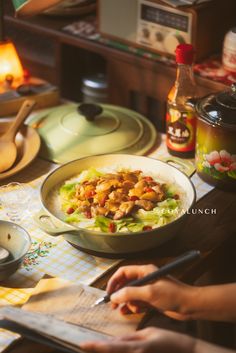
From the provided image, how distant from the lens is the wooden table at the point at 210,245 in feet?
5.95

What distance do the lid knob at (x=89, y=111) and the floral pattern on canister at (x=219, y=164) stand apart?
41 cm

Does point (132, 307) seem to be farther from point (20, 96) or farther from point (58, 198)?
point (20, 96)

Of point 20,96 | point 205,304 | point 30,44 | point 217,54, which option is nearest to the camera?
point 205,304

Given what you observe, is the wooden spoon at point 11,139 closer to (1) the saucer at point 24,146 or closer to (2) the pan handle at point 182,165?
(1) the saucer at point 24,146

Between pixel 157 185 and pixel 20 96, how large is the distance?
828 millimetres

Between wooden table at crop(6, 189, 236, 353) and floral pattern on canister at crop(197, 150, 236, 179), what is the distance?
0.06m

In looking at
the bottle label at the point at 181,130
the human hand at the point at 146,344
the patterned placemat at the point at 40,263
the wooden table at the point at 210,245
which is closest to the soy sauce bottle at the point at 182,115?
the bottle label at the point at 181,130

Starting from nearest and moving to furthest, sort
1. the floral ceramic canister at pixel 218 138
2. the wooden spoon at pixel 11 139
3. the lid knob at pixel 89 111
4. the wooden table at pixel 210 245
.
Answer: the wooden table at pixel 210 245, the floral ceramic canister at pixel 218 138, the wooden spoon at pixel 11 139, the lid knob at pixel 89 111

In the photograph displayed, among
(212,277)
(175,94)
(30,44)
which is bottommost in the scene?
(212,277)

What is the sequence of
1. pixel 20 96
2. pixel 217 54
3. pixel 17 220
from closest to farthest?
pixel 17 220
pixel 20 96
pixel 217 54

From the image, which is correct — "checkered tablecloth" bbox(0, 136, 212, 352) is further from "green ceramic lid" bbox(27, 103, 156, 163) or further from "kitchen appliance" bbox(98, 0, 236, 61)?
"kitchen appliance" bbox(98, 0, 236, 61)

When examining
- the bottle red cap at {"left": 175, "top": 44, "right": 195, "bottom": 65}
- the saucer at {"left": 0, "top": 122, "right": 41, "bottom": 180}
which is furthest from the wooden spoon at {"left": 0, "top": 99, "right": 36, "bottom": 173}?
the bottle red cap at {"left": 175, "top": 44, "right": 195, "bottom": 65}

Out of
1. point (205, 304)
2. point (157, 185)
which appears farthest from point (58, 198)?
point (205, 304)

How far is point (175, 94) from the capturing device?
225cm
